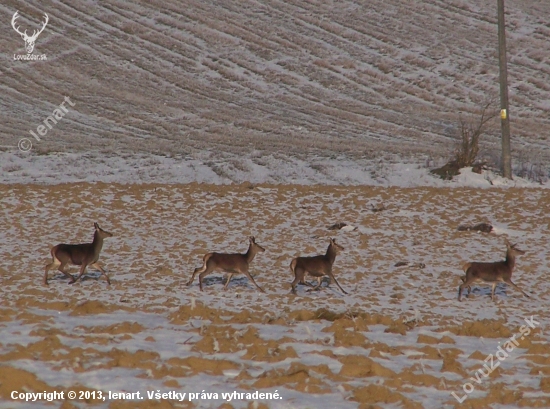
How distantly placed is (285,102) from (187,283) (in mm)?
32042

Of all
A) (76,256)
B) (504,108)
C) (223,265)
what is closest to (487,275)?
(223,265)

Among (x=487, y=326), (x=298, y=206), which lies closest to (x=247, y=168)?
(x=298, y=206)

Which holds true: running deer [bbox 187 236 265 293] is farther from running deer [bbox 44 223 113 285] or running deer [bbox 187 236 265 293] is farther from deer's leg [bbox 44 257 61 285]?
deer's leg [bbox 44 257 61 285]

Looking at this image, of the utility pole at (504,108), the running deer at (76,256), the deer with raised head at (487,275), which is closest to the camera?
the deer with raised head at (487,275)

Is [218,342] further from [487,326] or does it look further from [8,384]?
[487,326]

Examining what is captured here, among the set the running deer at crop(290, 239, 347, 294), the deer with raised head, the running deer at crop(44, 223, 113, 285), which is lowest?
the deer with raised head

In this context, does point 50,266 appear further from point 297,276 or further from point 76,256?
point 297,276

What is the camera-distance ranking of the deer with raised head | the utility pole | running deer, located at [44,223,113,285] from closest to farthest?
the deer with raised head
running deer, located at [44,223,113,285]
the utility pole

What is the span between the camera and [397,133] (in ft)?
124

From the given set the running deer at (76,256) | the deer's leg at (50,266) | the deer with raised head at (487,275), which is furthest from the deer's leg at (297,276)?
the deer's leg at (50,266)

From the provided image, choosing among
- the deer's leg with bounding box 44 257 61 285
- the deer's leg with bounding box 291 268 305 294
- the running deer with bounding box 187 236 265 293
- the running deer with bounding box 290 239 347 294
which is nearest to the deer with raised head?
the running deer with bounding box 290 239 347 294

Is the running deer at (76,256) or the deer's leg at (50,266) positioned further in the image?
the running deer at (76,256)

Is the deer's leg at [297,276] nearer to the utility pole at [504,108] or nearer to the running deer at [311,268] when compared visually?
the running deer at [311,268]

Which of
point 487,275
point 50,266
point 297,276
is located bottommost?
point 487,275
